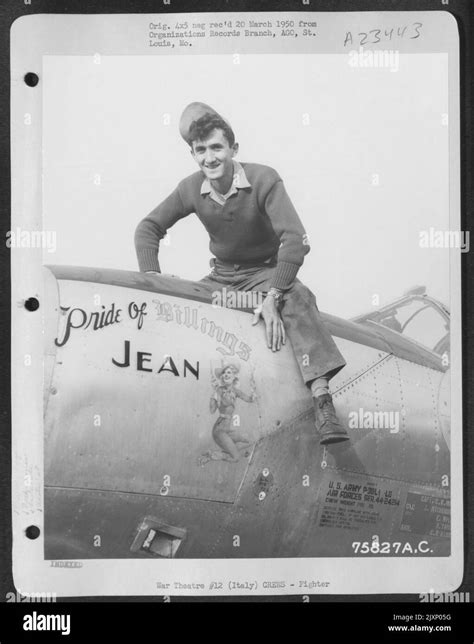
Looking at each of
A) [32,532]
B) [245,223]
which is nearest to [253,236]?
[245,223]

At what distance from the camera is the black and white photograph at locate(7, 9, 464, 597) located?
54.4 inches

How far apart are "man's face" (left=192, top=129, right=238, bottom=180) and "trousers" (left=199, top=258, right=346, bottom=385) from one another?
20cm

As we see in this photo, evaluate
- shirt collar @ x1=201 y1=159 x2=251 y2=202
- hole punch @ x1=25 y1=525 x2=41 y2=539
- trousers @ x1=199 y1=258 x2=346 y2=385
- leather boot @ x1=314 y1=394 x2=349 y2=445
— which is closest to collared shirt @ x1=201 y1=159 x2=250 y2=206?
shirt collar @ x1=201 y1=159 x2=251 y2=202

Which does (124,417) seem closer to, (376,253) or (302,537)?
(302,537)

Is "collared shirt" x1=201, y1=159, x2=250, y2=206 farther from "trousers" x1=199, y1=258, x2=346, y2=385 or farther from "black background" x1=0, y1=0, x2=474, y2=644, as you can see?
"black background" x1=0, y1=0, x2=474, y2=644

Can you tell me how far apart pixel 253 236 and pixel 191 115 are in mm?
296

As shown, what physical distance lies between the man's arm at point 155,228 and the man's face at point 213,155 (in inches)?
3.0

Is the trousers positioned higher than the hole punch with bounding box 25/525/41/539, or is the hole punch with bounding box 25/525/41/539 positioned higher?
the trousers

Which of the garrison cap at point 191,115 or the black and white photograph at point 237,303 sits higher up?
the garrison cap at point 191,115

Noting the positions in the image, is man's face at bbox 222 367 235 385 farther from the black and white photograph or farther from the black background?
the black background

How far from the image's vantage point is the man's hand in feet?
4.57

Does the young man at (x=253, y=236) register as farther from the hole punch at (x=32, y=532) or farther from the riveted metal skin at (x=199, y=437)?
the hole punch at (x=32, y=532)
